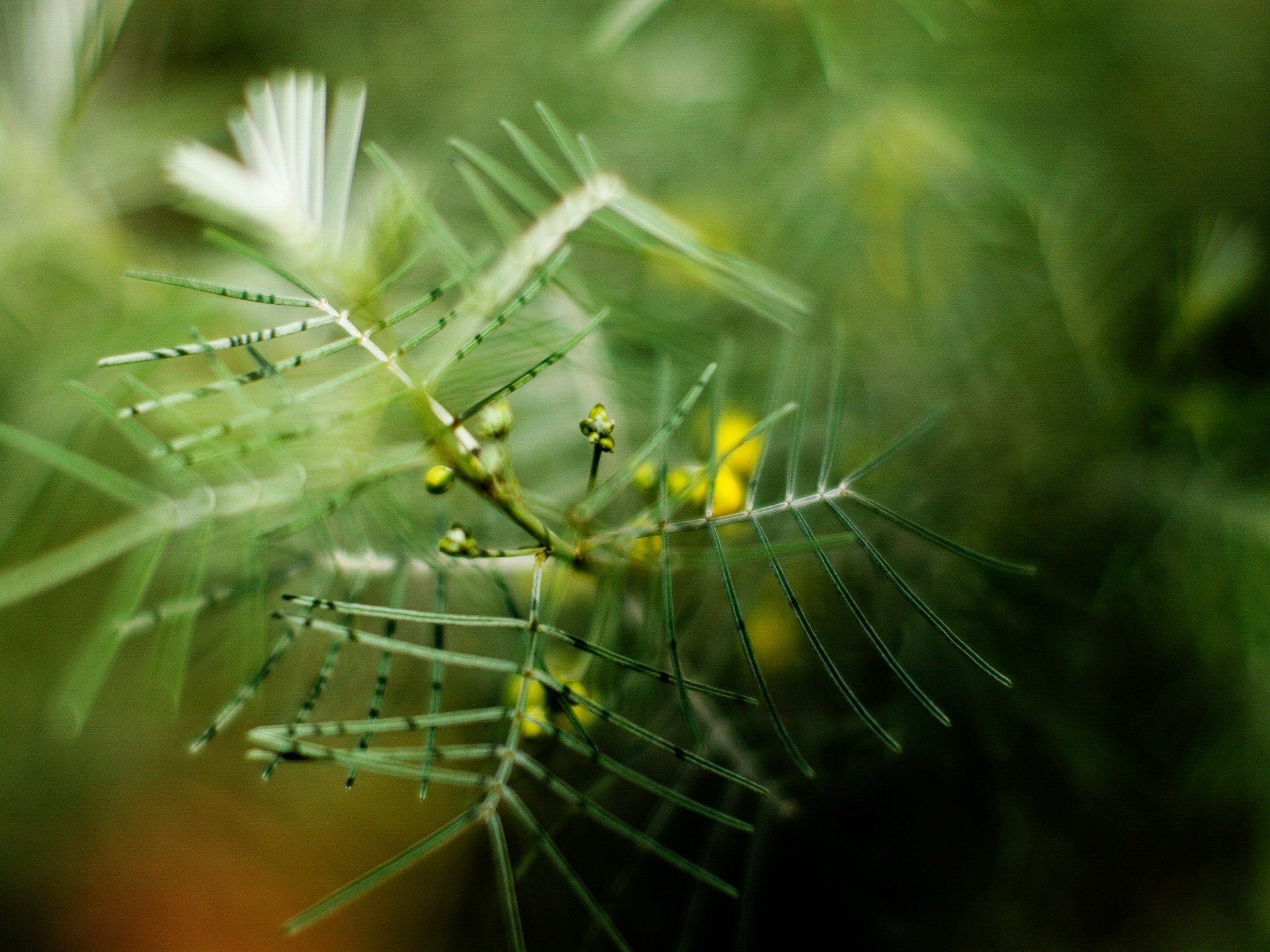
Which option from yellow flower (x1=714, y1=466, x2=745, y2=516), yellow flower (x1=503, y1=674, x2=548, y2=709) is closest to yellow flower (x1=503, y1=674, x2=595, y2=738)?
yellow flower (x1=503, y1=674, x2=548, y2=709)

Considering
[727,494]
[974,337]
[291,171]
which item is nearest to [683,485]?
[727,494]

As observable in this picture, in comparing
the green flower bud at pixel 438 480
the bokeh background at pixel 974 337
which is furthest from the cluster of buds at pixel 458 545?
the bokeh background at pixel 974 337

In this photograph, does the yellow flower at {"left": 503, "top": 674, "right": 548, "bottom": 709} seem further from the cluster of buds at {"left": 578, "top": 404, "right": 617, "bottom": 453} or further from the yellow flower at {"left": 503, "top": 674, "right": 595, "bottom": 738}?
the cluster of buds at {"left": 578, "top": 404, "right": 617, "bottom": 453}

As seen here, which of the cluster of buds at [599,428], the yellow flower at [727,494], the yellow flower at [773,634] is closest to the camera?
the cluster of buds at [599,428]

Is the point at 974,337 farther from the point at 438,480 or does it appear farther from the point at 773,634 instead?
the point at 438,480

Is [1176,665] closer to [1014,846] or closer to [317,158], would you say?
[1014,846]

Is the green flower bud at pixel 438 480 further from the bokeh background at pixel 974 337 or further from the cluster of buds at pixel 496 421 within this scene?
the bokeh background at pixel 974 337
